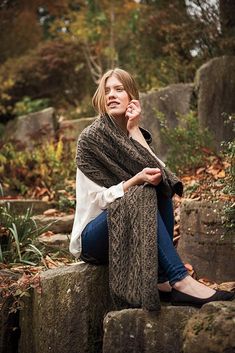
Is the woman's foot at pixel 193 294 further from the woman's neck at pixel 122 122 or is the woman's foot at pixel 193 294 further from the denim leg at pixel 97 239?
the woman's neck at pixel 122 122

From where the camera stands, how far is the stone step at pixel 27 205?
643 centimetres

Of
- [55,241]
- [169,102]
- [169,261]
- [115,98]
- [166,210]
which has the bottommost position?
[55,241]

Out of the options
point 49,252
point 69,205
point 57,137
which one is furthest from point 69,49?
point 49,252

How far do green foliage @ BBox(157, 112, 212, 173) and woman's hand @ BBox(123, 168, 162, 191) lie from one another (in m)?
3.13

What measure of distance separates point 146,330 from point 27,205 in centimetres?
370

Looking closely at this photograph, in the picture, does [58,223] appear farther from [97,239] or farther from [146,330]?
[146,330]

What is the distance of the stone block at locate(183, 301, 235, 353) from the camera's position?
2.73 m

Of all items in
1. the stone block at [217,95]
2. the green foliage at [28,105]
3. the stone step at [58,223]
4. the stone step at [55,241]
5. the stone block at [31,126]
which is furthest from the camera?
the green foliage at [28,105]

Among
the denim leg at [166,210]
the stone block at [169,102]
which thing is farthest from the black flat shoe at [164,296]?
the stone block at [169,102]

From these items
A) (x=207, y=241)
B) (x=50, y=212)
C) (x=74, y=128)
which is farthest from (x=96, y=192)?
(x=74, y=128)

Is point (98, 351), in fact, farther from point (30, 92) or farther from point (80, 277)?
point (30, 92)

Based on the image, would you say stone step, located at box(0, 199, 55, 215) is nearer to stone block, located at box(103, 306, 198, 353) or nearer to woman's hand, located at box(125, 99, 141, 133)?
woman's hand, located at box(125, 99, 141, 133)

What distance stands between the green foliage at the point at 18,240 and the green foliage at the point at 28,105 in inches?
301

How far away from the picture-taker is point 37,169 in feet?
25.8
